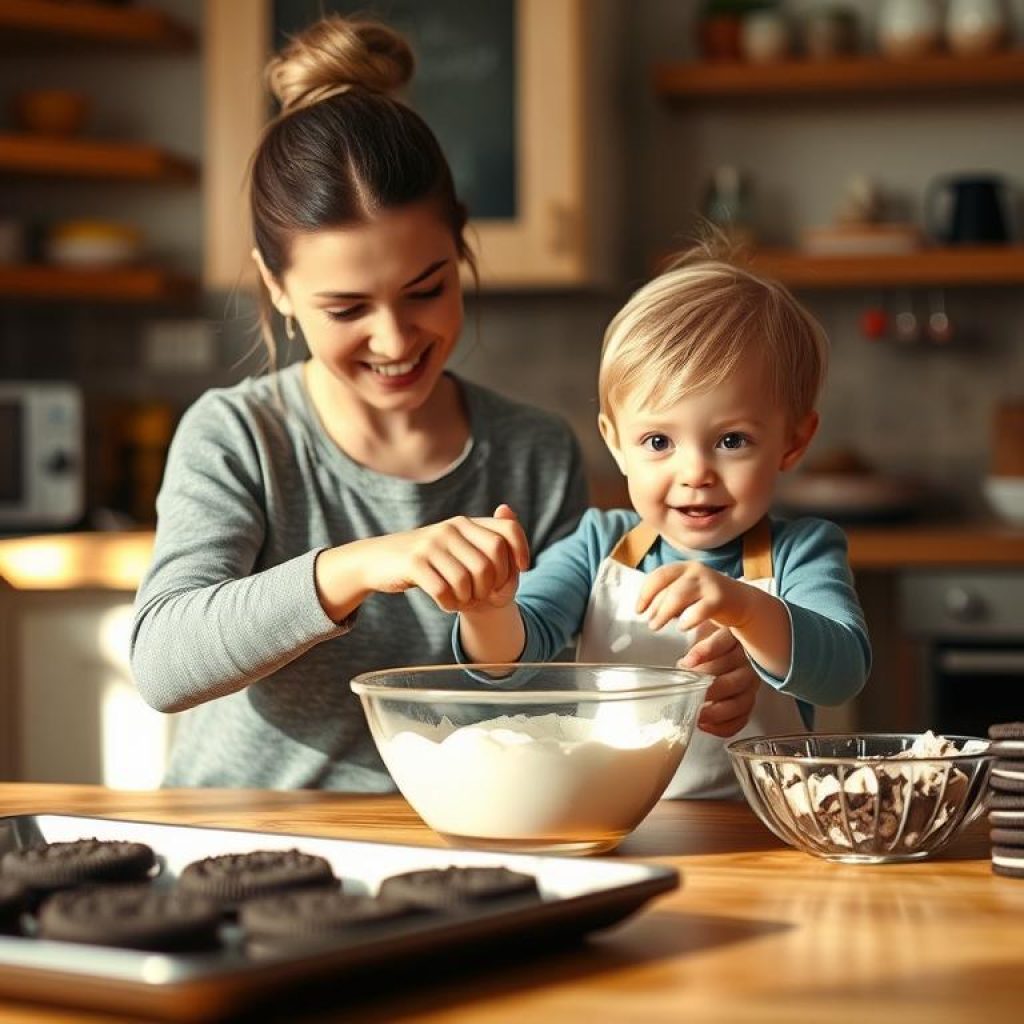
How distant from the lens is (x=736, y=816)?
1192 mm

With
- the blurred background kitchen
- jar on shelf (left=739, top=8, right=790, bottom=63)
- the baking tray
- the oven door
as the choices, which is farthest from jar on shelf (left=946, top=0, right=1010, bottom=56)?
the baking tray

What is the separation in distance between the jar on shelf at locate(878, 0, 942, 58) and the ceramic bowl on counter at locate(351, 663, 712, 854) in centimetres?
293

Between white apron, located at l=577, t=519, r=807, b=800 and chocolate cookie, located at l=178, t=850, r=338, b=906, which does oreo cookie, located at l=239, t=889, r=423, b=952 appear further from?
white apron, located at l=577, t=519, r=807, b=800

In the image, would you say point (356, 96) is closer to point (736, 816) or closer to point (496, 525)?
point (496, 525)

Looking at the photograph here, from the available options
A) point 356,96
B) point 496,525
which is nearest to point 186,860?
point 496,525

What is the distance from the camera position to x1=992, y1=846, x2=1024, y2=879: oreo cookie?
3.17 ft

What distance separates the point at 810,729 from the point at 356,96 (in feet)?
2.28

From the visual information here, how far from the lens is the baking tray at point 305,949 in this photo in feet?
2.13

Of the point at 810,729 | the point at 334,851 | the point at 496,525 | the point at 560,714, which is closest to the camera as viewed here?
the point at 334,851

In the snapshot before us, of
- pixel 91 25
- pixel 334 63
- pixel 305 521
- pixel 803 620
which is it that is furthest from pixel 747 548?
pixel 91 25

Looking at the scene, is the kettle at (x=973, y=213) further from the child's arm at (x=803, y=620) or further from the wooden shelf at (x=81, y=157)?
the child's arm at (x=803, y=620)

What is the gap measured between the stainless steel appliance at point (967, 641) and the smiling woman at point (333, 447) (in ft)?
5.08

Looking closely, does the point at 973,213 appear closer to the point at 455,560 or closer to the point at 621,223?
the point at 621,223

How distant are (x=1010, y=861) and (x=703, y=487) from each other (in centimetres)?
44
